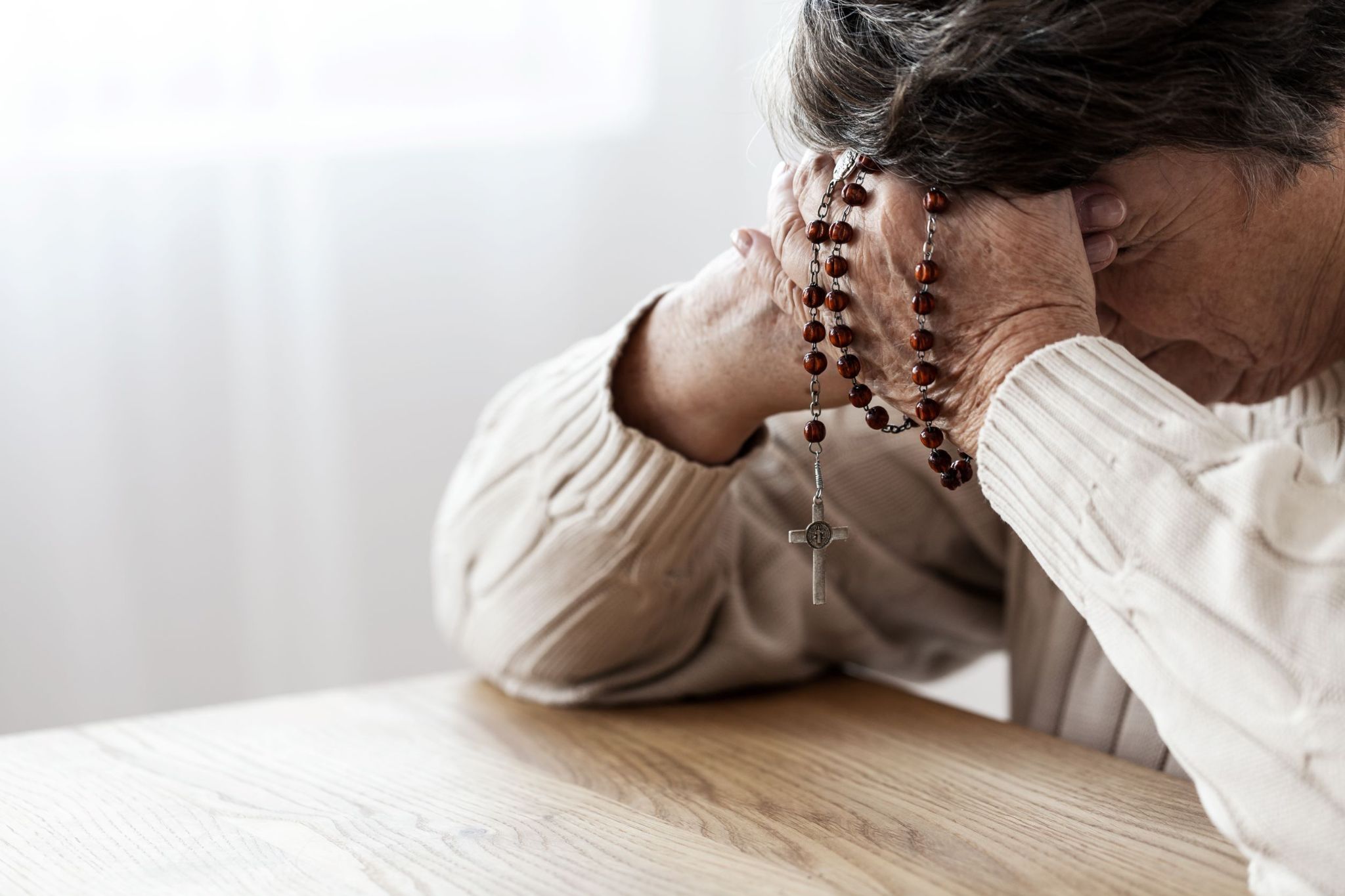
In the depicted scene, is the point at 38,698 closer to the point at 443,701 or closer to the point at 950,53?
the point at 443,701

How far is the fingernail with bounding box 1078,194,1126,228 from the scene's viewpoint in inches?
26.9

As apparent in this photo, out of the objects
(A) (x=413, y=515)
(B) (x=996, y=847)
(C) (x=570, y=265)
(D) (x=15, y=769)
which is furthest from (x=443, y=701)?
(C) (x=570, y=265)

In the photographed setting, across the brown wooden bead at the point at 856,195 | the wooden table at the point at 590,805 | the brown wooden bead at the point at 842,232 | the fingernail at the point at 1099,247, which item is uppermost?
the brown wooden bead at the point at 856,195

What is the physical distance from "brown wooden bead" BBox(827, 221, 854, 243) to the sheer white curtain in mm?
867

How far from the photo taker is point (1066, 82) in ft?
1.96

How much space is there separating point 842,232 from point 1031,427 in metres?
0.17

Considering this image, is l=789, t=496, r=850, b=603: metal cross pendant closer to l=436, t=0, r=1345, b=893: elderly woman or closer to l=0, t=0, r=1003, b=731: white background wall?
l=436, t=0, r=1345, b=893: elderly woman

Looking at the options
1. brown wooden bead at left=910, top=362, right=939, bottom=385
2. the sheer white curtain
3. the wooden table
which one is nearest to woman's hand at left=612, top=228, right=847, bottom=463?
brown wooden bead at left=910, top=362, right=939, bottom=385

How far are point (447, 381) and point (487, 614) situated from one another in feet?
2.56

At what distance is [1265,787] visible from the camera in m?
0.52

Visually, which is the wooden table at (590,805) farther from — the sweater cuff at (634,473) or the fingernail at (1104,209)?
the fingernail at (1104,209)

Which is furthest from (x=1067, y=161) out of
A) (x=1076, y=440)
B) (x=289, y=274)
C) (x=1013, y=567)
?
(x=289, y=274)

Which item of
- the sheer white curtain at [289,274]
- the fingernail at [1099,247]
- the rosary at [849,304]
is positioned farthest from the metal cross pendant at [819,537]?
the sheer white curtain at [289,274]

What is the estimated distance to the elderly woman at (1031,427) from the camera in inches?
21.2
